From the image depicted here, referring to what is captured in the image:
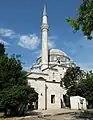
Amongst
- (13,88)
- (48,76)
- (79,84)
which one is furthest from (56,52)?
(13,88)

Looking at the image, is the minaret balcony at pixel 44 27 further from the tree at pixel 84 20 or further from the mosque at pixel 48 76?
the tree at pixel 84 20

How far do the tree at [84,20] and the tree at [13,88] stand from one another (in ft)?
32.6

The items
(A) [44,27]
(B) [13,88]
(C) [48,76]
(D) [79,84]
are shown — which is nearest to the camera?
(B) [13,88]

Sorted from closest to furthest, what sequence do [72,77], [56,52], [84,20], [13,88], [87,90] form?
[84,20]
[13,88]
[87,90]
[72,77]
[56,52]

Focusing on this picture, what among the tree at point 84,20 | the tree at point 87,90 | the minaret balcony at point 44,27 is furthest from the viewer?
the minaret balcony at point 44,27

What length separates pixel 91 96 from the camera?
39.8 meters

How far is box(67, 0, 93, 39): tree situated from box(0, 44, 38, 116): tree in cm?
995

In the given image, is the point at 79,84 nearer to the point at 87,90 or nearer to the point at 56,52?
the point at 87,90

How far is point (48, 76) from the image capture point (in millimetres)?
51250

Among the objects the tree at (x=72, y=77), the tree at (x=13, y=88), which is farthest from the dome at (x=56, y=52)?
the tree at (x=13, y=88)

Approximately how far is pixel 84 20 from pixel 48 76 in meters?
35.2

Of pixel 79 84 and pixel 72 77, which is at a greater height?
pixel 72 77

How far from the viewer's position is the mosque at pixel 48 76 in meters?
37.4

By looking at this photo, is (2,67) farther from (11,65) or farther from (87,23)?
(87,23)
